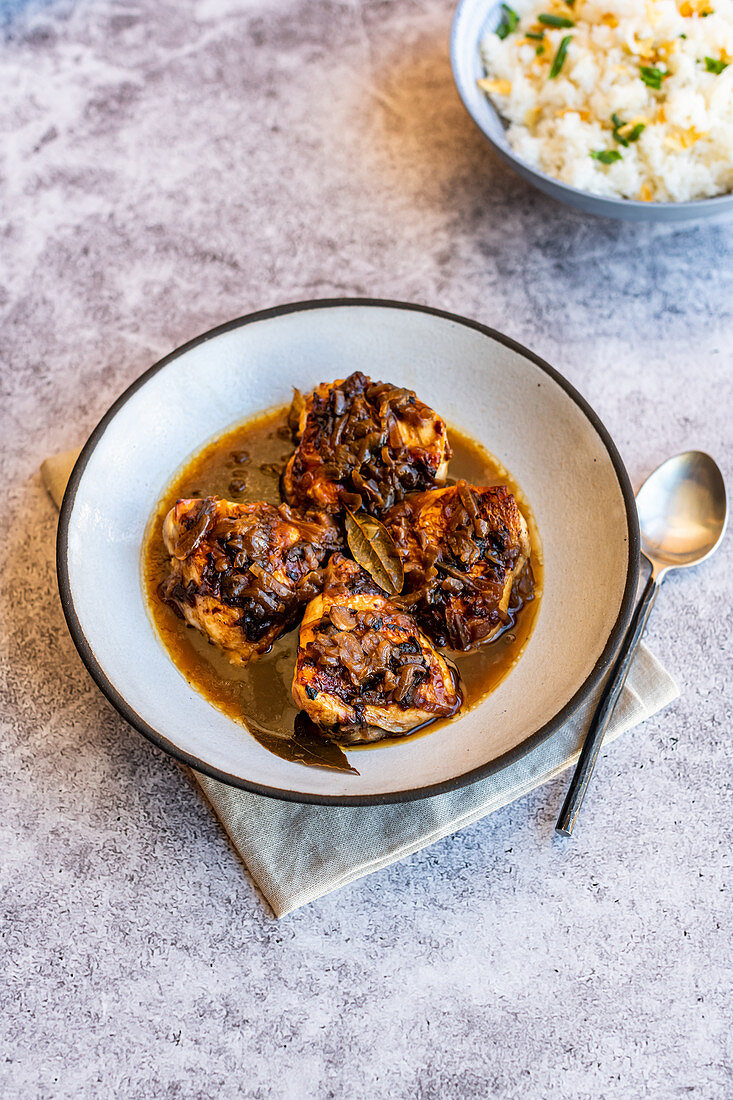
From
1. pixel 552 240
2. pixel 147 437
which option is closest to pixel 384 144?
pixel 552 240

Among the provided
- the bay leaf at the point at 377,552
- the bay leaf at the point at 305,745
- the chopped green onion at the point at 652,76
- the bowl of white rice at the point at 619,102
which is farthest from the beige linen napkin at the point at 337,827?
the chopped green onion at the point at 652,76

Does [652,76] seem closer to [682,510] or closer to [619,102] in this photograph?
[619,102]

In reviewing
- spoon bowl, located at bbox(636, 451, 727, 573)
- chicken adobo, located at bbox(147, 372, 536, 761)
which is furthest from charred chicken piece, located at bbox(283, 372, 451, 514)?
spoon bowl, located at bbox(636, 451, 727, 573)

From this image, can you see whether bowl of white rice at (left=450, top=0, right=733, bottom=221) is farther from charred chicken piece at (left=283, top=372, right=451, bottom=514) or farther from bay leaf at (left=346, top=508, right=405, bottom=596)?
bay leaf at (left=346, top=508, right=405, bottom=596)

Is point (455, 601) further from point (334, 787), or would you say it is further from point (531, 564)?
point (334, 787)

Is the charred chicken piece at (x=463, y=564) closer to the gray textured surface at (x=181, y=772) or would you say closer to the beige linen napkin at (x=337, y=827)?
the beige linen napkin at (x=337, y=827)

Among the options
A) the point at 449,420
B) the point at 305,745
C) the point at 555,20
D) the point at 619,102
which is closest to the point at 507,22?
the point at 555,20
